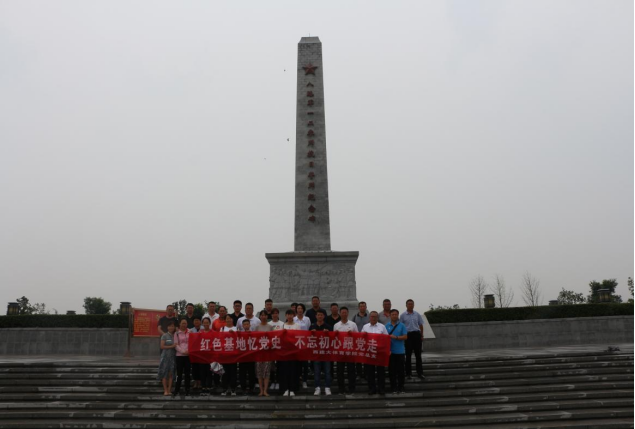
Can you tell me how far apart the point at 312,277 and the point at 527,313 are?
6544 mm

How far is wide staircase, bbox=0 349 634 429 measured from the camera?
20.3 feet

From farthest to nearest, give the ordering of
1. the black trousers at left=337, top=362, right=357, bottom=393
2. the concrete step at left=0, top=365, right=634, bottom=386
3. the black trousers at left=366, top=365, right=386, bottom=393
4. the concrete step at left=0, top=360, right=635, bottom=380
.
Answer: the concrete step at left=0, top=360, right=635, bottom=380
the concrete step at left=0, top=365, right=634, bottom=386
the black trousers at left=337, top=362, right=357, bottom=393
the black trousers at left=366, top=365, right=386, bottom=393

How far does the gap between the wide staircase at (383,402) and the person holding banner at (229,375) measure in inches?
8.7

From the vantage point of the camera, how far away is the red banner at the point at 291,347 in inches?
274

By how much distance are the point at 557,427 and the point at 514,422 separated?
1.72 ft

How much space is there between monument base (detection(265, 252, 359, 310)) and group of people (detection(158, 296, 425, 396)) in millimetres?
5312

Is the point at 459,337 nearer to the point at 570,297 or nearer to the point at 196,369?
the point at 196,369

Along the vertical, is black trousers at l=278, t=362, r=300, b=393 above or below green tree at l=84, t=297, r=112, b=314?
below

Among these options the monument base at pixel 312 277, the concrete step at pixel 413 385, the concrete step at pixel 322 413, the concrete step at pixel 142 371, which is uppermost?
the monument base at pixel 312 277

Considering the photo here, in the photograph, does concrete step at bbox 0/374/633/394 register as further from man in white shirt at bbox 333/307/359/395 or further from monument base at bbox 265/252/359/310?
monument base at bbox 265/252/359/310

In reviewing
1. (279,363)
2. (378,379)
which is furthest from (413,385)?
(279,363)

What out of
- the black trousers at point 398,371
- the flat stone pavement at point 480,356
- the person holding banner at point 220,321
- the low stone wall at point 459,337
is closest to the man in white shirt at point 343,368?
the black trousers at point 398,371

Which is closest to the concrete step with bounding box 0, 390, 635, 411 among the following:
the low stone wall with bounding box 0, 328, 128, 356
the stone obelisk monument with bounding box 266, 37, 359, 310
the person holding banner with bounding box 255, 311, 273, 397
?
the person holding banner with bounding box 255, 311, 273, 397

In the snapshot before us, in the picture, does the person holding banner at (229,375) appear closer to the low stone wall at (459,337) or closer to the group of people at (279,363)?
the group of people at (279,363)
